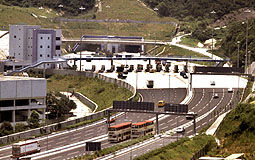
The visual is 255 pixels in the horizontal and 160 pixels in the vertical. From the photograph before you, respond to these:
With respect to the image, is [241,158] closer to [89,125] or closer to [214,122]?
[214,122]

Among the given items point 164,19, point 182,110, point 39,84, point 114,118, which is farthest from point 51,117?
point 164,19

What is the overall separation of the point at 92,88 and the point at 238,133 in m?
53.5

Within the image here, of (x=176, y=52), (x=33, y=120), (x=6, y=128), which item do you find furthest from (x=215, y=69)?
(x=176, y=52)

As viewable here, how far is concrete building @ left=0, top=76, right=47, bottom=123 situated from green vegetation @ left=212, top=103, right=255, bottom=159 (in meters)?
24.8

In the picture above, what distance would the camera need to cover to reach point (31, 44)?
5645 inches

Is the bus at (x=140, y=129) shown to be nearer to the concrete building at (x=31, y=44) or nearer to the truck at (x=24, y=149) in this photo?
the truck at (x=24, y=149)

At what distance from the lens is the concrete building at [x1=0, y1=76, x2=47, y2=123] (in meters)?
93.4

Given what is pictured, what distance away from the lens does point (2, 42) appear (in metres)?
161

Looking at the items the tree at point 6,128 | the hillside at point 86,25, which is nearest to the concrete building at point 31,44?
the hillside at point 86,25

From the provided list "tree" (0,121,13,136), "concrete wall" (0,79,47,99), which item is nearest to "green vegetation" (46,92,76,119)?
"concrete wall" (0,79,47,99)

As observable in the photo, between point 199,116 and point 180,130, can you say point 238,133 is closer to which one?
point 180,130

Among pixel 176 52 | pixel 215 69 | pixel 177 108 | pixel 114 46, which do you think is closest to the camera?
pixel 177 108

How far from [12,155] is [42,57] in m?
73.0

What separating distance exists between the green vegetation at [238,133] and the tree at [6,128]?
20537 millimetres
